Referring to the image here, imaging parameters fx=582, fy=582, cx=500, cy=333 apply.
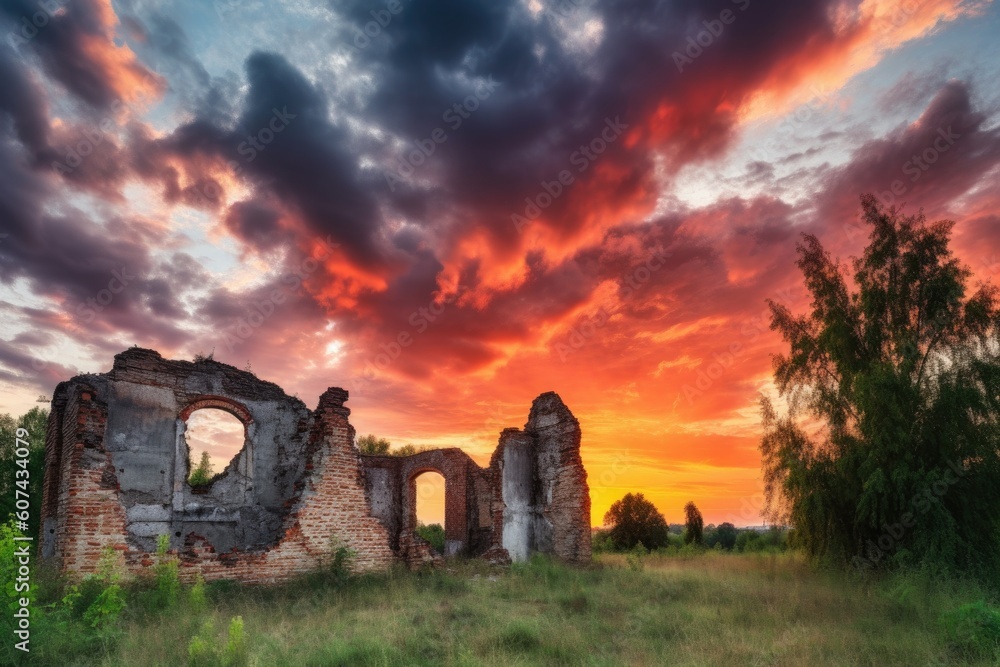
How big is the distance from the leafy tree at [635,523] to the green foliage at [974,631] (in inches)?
740

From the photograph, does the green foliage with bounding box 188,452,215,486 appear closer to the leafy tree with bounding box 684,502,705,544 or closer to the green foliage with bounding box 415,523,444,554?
the green foliage with bounding box 415,523,444,554

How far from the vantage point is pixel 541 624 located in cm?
841

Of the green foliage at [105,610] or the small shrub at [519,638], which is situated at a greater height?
the green foliage at [105,610]

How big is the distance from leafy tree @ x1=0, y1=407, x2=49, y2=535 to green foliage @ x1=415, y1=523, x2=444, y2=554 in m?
→ 14.6

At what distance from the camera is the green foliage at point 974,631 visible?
7.05m

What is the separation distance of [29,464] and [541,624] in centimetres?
2453

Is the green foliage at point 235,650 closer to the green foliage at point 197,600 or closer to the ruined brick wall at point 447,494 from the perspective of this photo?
the green foliage at point 197,600

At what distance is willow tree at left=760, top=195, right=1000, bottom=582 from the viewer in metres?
12.1

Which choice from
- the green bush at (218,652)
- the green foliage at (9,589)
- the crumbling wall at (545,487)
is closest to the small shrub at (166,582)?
the green foliage at (9,589)

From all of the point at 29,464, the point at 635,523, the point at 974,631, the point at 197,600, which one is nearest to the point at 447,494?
the point at 635,523

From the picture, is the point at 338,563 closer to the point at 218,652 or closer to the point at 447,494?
the point at 218,652

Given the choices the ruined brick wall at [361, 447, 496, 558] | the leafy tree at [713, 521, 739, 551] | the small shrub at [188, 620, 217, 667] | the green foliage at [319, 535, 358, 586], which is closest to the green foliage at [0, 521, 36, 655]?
the small shrub at [188, 620, 217, 667]

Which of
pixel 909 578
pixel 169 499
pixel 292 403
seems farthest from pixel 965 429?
pixel 169 499

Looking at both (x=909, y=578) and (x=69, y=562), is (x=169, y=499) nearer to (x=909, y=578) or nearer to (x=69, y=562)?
(x=69, y=562)
